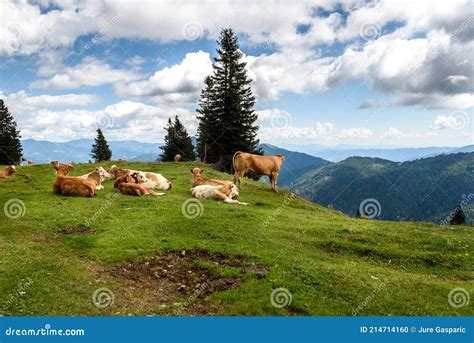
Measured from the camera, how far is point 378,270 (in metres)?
11.9

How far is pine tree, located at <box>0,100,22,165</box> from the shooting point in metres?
66.8

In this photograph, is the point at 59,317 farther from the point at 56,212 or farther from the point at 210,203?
the point at 210,203

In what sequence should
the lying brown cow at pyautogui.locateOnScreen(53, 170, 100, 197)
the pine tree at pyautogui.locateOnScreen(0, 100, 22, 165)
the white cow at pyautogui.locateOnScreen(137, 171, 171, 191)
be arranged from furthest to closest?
the pine tree at pyautogui.locateOnScreen(0, 100, 22, 165)
the white cow at pyautogui.locateOnScreen(137, 171, 171, 191)
the lying brown cow at pyautogui.locateOnScreen(53, 170, 100, 197)

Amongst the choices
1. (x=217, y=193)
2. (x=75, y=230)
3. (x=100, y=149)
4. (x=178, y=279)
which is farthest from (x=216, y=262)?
(x=100, y=149)

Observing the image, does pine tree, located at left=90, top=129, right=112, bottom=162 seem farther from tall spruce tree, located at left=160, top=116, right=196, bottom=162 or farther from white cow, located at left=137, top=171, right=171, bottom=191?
white cow, located at left=137, top=171, right=171, bottom=191

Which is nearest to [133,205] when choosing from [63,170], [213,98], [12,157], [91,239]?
[91,239]

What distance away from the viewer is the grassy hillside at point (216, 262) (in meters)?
8.87

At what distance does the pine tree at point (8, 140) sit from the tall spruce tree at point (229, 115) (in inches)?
1464

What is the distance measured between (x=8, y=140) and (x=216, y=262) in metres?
70.6

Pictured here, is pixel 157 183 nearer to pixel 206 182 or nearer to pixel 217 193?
pixel 206 182

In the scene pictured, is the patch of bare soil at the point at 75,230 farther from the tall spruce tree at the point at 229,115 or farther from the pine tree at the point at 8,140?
the pine tree at the point at 8,140

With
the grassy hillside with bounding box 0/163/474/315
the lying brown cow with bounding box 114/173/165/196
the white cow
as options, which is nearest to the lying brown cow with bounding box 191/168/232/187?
the white cow

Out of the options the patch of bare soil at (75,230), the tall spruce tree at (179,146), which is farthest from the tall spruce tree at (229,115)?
the patch of bare soil at (75,230)

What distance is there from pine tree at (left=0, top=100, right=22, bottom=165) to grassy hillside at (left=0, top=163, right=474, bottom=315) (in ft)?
185
